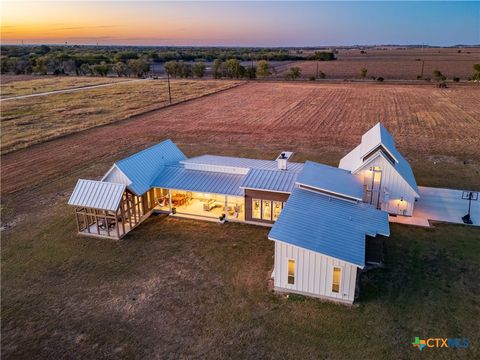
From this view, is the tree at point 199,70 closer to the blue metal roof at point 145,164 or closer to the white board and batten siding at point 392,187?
the blue metal roof at point 145,164

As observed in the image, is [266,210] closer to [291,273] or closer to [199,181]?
[199,181]

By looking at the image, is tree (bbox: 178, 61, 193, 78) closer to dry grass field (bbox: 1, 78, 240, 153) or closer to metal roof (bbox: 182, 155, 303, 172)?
dry grass field (bbox: 1, 78, 240, 153)

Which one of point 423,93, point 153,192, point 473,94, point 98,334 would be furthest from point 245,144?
point 473,94

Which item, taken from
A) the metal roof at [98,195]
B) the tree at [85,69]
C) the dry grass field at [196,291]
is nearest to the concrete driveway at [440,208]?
the dry grass field at [196,291]

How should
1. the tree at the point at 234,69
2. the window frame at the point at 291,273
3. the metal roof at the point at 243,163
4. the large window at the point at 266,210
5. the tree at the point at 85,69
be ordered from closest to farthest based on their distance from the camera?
the window frame at the point at 291,273 < the large window at the point at 266,210 < the metal roof at the point at 243,163 < the tree at the point at 234,69 < the tree at the point at 85,69

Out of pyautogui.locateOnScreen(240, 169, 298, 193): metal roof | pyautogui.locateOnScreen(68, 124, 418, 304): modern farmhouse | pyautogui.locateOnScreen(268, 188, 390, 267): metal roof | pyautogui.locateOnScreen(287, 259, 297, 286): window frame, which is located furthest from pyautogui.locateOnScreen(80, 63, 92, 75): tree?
pyautogui.locateOnScreen(287, 259, 297, 286): window frame

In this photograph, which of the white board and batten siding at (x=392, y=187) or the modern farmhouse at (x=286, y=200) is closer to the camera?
the modern farmhouse at (x=286, y=200)
